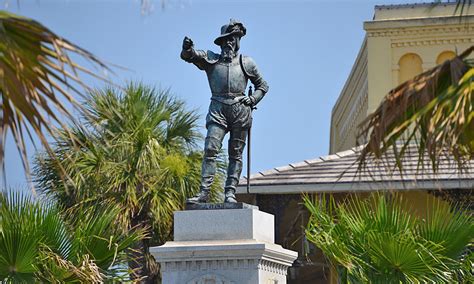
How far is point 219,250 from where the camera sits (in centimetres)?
1267

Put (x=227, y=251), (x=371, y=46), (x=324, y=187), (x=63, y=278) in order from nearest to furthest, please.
→ 1. (x=227, y=251)
2. (x=63, y=278)
3. (x=324, y=187)
4. (x=371, y=46)

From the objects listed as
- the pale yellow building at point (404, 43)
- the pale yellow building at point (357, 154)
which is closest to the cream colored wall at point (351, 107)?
the pale yellow building at point (357, 154)

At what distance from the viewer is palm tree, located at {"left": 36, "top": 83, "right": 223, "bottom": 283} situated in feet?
71.6

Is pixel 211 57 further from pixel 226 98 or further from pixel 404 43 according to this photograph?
pixel 404 43

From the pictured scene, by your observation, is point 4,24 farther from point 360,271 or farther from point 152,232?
point 152,232

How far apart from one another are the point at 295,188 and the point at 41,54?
16127 millimetres

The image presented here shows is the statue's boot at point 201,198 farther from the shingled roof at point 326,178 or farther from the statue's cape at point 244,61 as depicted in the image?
the shingled roof at point 326,178

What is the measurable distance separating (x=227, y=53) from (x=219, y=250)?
2276 mm

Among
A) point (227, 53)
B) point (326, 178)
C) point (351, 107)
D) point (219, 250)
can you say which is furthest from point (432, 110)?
point (351, 107)

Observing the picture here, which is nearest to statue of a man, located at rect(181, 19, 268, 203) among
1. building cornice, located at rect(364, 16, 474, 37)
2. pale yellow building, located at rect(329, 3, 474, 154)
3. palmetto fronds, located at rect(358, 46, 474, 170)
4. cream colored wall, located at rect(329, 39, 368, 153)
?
palmetto fronds, located at rect(358, 46, 474, 170)

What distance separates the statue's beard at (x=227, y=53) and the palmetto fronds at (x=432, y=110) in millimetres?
6351

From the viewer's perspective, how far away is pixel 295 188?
21.2 m

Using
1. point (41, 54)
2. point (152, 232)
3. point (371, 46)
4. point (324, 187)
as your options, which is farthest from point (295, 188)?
point (41, 54)

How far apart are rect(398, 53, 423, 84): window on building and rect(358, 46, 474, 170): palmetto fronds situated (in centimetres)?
2038
